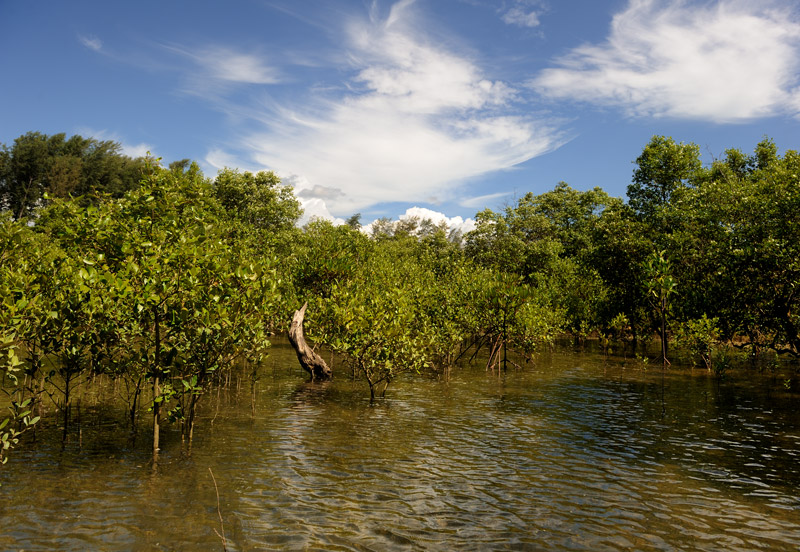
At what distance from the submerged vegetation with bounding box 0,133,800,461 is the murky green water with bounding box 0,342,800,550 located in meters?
1.64

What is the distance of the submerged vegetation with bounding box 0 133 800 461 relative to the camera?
1435cm

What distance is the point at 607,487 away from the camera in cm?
1386

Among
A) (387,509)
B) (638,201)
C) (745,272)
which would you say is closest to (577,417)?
(387,509)

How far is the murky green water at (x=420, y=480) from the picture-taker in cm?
1086

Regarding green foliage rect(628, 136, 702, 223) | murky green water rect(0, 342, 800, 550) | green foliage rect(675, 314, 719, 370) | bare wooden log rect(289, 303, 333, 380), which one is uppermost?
green foliage rect(628, 136, 702, 223)

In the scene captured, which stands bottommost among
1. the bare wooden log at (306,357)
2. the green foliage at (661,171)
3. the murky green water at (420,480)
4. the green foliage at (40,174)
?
the murky green water at (420,480)

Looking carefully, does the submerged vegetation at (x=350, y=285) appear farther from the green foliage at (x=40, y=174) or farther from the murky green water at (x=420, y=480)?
the green foliage at (x=40, y=174)

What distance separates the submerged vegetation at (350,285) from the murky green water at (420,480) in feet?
5.39

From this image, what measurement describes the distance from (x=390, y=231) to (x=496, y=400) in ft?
382

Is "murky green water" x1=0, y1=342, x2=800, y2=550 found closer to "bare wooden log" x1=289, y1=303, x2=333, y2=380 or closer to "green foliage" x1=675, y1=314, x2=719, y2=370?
"bare wooden log" x1=289, y1=303, x2=333, y2=380

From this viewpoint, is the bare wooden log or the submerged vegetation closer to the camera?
the submerged vegetation

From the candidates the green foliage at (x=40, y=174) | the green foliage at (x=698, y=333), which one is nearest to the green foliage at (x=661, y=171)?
the green foliage at (x=698, y=333)

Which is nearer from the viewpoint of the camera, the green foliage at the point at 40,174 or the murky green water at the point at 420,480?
the murky green water at the point at 420,480

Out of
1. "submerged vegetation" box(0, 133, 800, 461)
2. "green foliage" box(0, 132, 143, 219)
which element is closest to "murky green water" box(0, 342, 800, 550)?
"submerged vegetation" box(0, 133, 800, 461)
